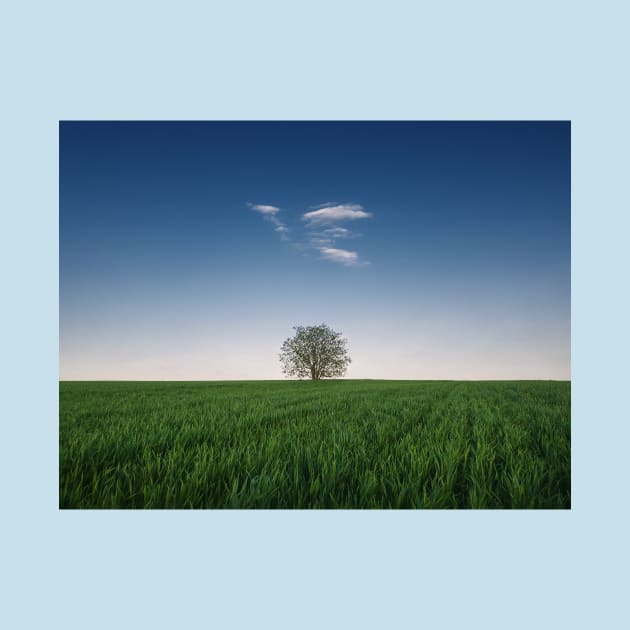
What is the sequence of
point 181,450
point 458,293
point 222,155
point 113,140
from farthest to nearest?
point 458,293 → point 222,155 → point 113,140 → point 181,450

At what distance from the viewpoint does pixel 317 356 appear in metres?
11.0

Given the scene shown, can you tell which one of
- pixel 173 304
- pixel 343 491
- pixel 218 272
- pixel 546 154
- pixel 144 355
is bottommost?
pixel 343 491

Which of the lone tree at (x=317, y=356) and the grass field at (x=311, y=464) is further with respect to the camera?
the lone tree at (x=317, y=356)

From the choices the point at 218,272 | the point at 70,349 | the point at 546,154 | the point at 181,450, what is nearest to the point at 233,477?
the point at 181,450

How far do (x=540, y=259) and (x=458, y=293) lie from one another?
43.8 inches

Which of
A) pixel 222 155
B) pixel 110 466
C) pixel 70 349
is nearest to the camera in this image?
pixel 110 466

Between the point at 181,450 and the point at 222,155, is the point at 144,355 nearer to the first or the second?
the point at 181,450

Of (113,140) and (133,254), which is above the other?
(113,140)

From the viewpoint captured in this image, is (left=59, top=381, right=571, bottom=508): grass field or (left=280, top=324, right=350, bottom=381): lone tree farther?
(left=280, top=324, right=350, bottom=381): lone tree

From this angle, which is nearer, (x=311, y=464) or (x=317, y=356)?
(x=311, y=464)

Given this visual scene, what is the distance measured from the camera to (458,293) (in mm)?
5273

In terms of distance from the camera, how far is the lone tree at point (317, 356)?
8.64 m

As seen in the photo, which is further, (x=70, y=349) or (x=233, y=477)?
(x=70, y=349)

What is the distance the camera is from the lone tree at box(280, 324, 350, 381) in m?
8.64
